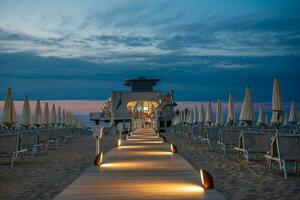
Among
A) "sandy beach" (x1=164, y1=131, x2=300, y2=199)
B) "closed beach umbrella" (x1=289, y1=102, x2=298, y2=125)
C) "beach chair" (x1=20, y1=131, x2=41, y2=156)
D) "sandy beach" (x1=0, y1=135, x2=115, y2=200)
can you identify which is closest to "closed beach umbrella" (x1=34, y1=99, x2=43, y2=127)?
"beach chair" (x1=20, y1=131, x2=41, y2=156)

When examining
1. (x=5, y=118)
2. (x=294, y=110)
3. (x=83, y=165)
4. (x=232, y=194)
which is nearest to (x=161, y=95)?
(x=294, y=110)

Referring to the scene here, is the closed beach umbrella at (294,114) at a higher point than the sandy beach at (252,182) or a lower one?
higher

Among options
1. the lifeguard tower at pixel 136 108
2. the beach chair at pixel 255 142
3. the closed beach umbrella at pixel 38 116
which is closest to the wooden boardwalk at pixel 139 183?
the beach chair at pixel 255 142

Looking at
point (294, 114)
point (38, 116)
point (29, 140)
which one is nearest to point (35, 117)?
point (38, 116)

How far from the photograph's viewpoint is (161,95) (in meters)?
78.8

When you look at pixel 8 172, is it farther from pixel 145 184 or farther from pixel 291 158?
pixel 291 158

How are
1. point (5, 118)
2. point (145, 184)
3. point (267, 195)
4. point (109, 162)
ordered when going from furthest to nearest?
point (5, 118), point (109, 162), point (145, 184), point (267, 195)

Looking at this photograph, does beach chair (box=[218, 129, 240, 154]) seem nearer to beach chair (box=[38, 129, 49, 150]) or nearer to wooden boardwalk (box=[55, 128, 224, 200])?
wooden boardwalk (box=[55, 128, 224, 200])

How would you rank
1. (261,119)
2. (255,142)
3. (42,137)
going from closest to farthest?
1. (255,142)
2. (42,137)
3. (261,119)

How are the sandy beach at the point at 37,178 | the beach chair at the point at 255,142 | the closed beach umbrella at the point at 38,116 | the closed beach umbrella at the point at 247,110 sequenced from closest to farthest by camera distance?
the sandy beach at the point at 37,178 < the beach chair at the point at 255,142 < the closed beach umbrella at the point at 247,110 < the closed beach umbrella at the point at 38,116

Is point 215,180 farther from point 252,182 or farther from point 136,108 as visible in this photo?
point 136,108

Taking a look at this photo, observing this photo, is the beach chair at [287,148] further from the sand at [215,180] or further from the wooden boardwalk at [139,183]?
the wooden boardwalk at [139,183]

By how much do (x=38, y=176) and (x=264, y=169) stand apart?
4.73 m

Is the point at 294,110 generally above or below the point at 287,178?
above
